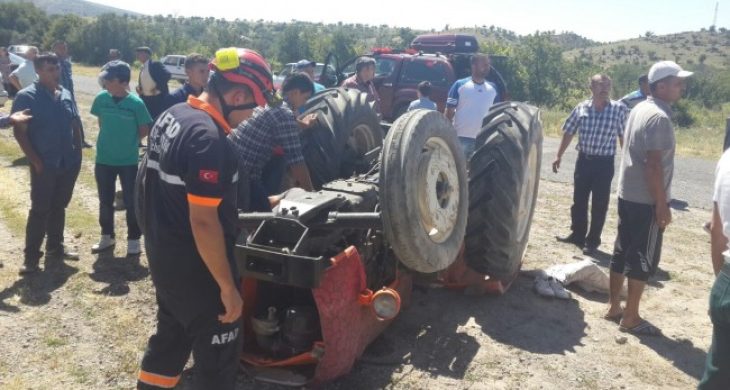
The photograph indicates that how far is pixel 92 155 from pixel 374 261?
7748 mm

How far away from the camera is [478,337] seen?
13.6 feet

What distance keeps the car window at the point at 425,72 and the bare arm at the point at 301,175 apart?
7578 mm

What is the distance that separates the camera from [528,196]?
5137mm

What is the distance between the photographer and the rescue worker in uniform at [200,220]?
2.38 metres

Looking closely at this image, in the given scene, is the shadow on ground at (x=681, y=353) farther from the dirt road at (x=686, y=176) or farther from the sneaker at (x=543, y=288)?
the dirt road at (x=686, y=176)

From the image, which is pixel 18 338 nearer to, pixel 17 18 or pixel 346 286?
pixel 346 286

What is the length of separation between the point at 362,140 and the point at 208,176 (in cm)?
283

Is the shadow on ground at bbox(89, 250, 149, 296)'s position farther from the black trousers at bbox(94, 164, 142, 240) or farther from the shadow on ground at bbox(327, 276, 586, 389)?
the shadow on ground at bbox(327, 276, 586, 389)

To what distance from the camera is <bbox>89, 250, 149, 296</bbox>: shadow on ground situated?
484 centimetres

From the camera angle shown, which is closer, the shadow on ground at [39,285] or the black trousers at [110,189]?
the shadow on ground at [39,285]

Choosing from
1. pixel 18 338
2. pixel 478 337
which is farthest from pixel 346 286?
pixel 18 338

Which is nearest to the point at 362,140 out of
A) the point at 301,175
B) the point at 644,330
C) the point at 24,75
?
the point at 301,175

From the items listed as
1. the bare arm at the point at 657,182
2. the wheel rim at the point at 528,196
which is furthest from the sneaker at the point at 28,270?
the bare arm at the point at 657,182

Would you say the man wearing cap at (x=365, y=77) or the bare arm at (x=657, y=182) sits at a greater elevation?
the man wearing cap at (x=365, y=77)
